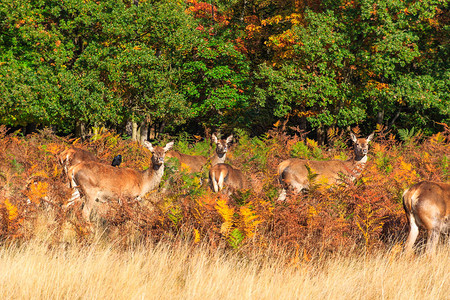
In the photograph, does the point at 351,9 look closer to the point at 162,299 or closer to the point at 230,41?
the point at 230,41

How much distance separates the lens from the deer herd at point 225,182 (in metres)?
7.29

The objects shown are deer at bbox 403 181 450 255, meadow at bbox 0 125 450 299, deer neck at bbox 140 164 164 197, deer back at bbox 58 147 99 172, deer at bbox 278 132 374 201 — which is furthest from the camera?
deer at bbox 278 132 374 201

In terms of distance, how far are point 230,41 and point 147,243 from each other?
23.9 metres

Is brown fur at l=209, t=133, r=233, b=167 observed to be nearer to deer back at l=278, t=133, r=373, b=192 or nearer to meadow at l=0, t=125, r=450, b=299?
deer back at l=278, t=133, r=373, b=192

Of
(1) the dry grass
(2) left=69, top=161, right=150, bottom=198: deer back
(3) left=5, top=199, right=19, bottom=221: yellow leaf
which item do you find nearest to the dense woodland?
(2) left=69, top=161, right=150, bottom=198: deer back

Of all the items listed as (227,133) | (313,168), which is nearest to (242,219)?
(313,168)

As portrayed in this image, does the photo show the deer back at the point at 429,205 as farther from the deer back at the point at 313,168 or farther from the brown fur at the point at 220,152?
the brown fur at the point at 220,152

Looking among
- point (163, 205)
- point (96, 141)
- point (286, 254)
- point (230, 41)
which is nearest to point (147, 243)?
point (163, 205)

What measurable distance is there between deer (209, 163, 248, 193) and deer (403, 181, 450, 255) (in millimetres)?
4053

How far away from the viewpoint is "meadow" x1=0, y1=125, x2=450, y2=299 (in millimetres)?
5266

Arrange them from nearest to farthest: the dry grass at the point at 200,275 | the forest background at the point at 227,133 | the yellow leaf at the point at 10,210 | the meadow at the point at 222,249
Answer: the dry grass at the point at 200,275 → the meadow at the point at 222,249 → the forest background at the point at 227,133 → the yellow leaf at the point at 10,210

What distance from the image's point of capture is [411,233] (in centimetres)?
727

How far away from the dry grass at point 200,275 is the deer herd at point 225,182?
2.45 ft

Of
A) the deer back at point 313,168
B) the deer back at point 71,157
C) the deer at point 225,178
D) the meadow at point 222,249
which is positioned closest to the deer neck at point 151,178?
the meadow at point 222,249
